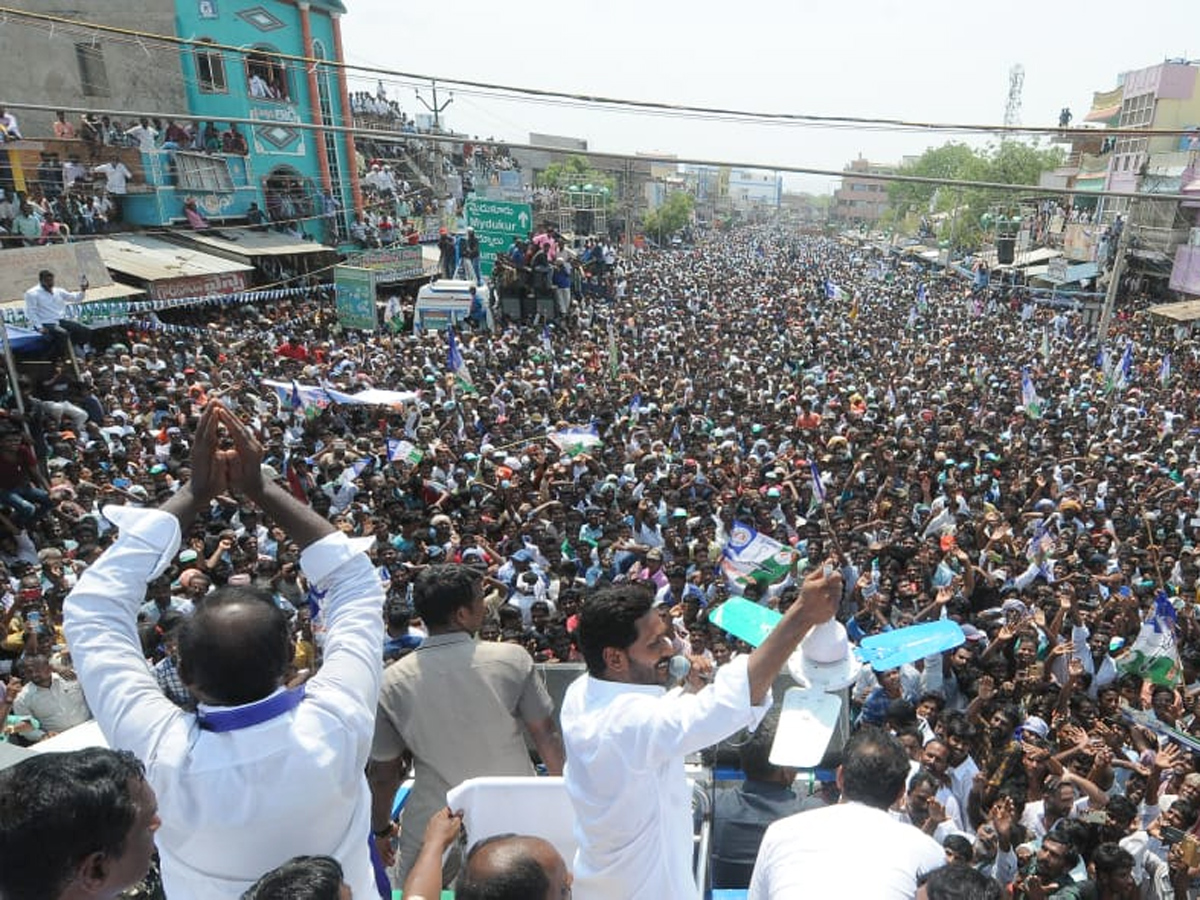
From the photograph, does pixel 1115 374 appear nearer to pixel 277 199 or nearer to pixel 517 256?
pixel 517 256

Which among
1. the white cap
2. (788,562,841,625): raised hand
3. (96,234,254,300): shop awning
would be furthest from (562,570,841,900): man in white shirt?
(96,234,254,300): shop awning

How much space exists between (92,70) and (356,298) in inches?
452

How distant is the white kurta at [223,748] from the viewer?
1.39 m

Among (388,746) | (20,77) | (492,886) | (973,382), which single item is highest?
(20,77)

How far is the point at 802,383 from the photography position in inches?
516

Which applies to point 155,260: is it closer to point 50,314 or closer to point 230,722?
point 50,314

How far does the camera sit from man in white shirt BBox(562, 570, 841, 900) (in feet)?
4.97

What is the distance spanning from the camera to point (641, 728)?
1.61 m

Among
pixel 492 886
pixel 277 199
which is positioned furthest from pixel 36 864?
pixel 277 199

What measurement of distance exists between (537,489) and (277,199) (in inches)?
738

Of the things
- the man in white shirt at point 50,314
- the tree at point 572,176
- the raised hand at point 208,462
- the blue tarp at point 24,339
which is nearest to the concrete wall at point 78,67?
the man in white shirt at point 50,314

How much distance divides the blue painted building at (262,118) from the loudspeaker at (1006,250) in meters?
28.3

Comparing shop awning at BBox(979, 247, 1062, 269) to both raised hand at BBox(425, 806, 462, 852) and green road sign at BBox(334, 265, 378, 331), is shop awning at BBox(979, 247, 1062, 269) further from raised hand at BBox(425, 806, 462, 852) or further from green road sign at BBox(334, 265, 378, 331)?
raised hand at BBox(425, 806, 462, 852)

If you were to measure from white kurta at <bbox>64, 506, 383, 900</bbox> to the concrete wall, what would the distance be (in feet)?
75.6
